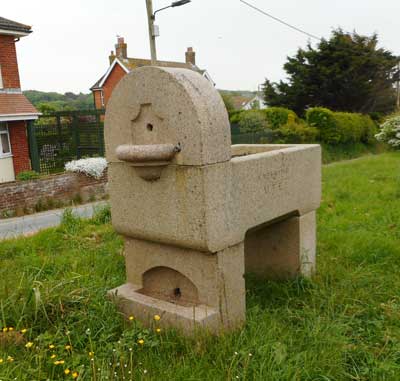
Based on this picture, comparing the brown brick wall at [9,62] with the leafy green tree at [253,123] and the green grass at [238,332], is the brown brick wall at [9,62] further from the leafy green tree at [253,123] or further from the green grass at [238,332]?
the green grass at [238,332]

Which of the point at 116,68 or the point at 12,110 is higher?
the point at 116,68

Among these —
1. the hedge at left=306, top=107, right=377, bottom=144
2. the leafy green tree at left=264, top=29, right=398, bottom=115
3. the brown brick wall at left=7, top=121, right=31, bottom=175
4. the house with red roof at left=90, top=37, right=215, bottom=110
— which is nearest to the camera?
the brown brick wall at left=7, top=121, right=31, bottom=175

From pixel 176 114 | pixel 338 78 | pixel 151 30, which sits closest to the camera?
pixel 176 114

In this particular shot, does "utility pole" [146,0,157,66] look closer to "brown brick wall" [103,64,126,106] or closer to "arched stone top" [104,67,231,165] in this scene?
"arched stone top" [104,67,231,165]

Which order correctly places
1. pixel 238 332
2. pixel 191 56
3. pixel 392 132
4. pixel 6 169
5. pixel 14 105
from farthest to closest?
1. pixel 191 56
2. pixel 392 132
3. pixel 6 169
4. pixel 14 105
5. pixel 238 332

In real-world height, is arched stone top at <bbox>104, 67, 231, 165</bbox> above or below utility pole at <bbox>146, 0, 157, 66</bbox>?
below

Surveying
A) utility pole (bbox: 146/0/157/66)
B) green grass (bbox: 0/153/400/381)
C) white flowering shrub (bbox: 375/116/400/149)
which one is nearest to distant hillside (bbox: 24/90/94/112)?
utility pole (bbox: 146/0/157/66)

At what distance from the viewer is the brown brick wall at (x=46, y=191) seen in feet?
40.8

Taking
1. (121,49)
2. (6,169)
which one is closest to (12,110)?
(6,169)

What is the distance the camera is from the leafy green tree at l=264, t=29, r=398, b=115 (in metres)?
27.5

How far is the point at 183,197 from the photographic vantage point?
9.94 ft

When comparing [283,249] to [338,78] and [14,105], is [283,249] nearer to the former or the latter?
[14,105]

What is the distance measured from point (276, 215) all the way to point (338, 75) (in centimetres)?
Answer: 2558

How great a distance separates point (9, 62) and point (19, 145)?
295cm
